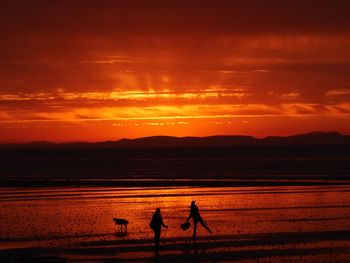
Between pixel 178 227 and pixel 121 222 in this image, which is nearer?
pixel 121 222

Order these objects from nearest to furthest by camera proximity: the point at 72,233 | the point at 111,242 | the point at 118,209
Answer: the point at 111,242
the point at 72,233
the point at 118,209

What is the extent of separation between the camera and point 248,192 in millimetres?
46125

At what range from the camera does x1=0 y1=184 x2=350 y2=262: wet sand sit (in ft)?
70.9

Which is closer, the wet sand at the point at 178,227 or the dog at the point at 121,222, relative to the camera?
the wet sand at the point at 178,227

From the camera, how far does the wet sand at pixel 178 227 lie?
21.6 m

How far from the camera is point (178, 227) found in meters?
28.1

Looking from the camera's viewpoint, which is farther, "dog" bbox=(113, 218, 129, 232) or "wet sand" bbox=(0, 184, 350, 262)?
"dog" bbox=(113, 218, 129, 232)

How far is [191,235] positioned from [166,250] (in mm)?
3285

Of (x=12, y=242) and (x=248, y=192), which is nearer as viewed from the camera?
(x=12, y=242)

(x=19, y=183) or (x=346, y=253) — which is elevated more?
(x=19, y=183)

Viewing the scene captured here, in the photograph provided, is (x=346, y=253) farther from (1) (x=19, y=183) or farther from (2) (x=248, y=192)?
(1) (x=19, y=183)

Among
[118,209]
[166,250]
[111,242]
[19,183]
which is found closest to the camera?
[166,250]

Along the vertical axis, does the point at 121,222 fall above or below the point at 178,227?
above

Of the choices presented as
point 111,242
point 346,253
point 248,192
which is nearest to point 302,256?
point 346,253
